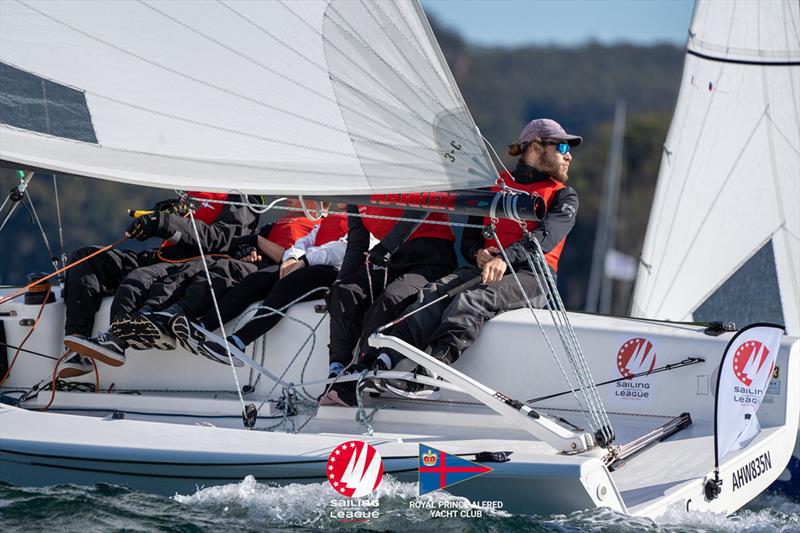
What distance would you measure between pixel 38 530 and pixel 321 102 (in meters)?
1.60

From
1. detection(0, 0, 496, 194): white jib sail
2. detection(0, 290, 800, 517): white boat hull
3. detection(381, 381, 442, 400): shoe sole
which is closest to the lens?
detection(0, 290, 800, 517): white boat hull

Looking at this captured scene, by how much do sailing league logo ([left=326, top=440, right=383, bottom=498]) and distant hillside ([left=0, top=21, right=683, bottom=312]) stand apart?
1808cm

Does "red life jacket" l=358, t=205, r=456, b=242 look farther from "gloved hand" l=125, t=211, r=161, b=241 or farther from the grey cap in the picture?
"gloved hand" l=125, t=211, r=161, b=241

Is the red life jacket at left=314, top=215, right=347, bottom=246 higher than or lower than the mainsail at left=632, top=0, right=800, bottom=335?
lower

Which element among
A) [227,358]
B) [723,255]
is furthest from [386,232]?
[723,255]

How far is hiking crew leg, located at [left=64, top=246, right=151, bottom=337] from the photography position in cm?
479

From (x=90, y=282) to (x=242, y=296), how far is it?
675 millimetres

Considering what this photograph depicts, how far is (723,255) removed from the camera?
6.54m

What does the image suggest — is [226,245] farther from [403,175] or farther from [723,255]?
[723,255]

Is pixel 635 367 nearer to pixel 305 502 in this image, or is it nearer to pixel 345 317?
pixel 345 317

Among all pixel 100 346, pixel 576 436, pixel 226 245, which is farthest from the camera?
pixel 226 245

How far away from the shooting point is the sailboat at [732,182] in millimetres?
6324

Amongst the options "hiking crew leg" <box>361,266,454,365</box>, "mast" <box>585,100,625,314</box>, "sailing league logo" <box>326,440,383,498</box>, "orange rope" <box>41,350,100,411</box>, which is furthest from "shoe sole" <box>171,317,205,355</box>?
"mast" <box>585,100,625,314</box>

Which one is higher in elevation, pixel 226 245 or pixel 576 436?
pixel 226 245
